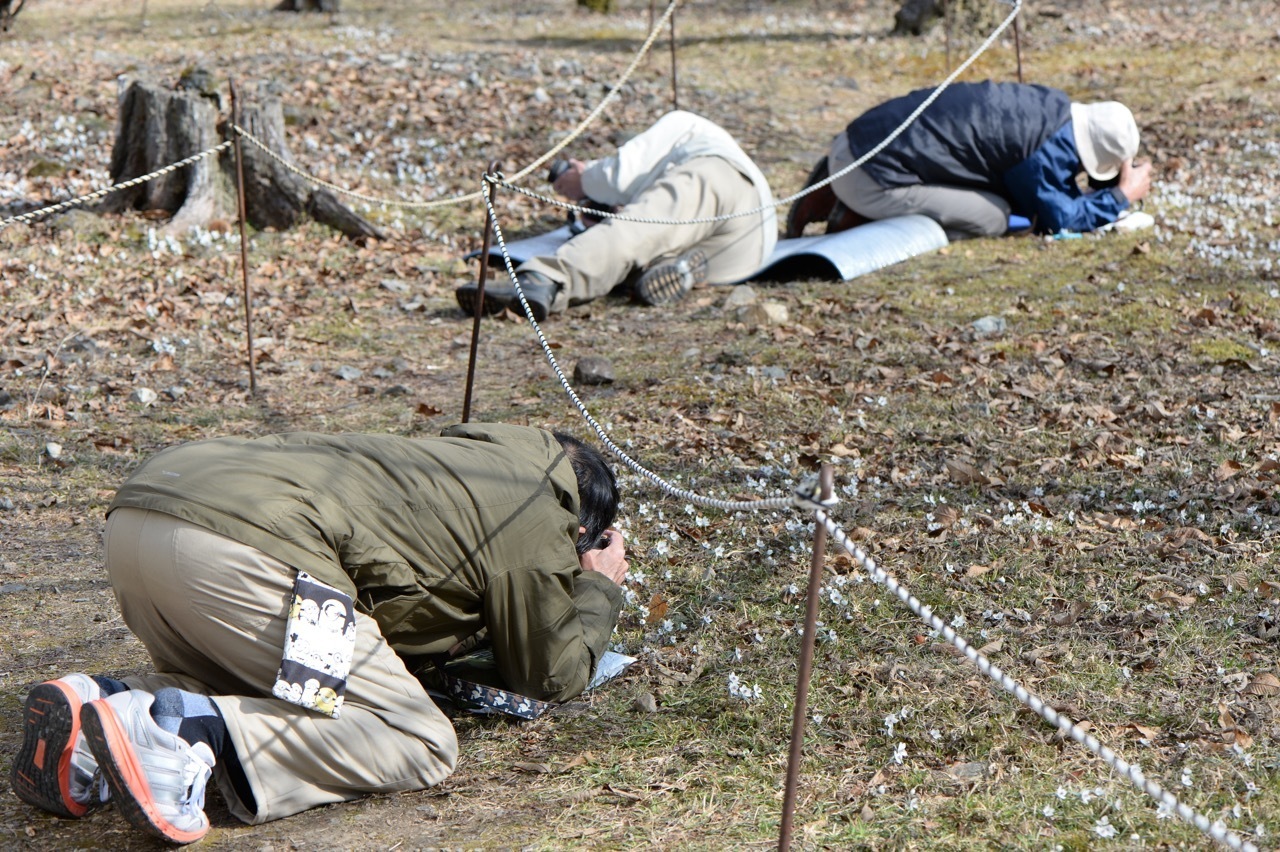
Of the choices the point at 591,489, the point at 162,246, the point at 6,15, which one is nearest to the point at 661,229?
the point at 162,246

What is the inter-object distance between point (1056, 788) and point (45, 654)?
3.05 m

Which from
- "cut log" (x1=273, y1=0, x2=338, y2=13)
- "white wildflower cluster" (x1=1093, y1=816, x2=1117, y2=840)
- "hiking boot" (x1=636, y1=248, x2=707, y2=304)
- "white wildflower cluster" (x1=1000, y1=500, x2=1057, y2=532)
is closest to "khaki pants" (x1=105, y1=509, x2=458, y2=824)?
"white wildflower cluster" (x1=1093, y1=816, x2=1117, y2=840)

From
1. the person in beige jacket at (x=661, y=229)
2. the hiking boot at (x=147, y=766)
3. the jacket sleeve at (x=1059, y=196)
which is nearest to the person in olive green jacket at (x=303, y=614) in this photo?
the hiking boot at (x=147, y=766)

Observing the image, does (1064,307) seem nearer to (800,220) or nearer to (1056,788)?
(800,220)

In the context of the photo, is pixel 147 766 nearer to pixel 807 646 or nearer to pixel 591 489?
pixel 591 489

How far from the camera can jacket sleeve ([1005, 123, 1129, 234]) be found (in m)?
8.17

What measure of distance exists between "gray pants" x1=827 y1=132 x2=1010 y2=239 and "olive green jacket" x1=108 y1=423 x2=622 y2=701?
5.58 metres

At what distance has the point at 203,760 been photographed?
2844 mm

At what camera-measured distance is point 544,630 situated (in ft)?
10.5

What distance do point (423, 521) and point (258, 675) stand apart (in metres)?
0.54

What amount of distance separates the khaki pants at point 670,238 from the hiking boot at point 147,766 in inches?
180

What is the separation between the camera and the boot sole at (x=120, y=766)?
2664mm

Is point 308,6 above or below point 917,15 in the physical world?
below

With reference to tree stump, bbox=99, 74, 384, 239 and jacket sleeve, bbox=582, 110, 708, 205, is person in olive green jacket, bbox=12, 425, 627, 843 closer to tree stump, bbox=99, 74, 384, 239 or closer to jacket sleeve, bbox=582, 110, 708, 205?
jacket sleeve, bbox=582, 110, 708, 205
